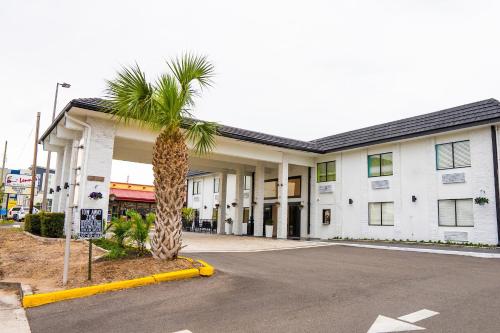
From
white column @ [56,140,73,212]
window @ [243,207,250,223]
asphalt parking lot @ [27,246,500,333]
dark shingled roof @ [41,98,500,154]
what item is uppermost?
dark shingled roof @ [41,98,500,154]

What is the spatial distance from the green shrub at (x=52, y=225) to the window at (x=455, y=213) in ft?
55.5

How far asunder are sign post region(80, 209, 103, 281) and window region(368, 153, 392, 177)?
55.6ft

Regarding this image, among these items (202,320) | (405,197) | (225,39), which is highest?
(225,39)

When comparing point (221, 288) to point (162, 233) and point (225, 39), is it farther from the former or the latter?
point (225, 39)

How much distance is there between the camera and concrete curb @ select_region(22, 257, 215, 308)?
6.47 meters

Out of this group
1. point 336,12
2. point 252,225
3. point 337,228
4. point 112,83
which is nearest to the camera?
point 112,83

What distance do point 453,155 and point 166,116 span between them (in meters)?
14.9

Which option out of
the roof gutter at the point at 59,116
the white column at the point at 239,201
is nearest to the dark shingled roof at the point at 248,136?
the roof gutter at the point at 59,116

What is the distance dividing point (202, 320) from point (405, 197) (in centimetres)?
1675

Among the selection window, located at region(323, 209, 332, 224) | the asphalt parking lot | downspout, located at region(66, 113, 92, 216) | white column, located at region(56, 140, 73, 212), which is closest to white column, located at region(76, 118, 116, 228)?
downspout, located at region(66, 113, 92, 216)

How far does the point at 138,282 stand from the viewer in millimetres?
7500

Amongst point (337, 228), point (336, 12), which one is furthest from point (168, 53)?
point (337, 228)

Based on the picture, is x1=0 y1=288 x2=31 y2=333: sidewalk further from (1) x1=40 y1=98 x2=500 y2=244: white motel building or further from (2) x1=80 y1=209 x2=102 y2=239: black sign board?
(1) x1=40 y1=98 x2=500 y2=244: white motel building

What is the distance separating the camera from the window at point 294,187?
2587cm
